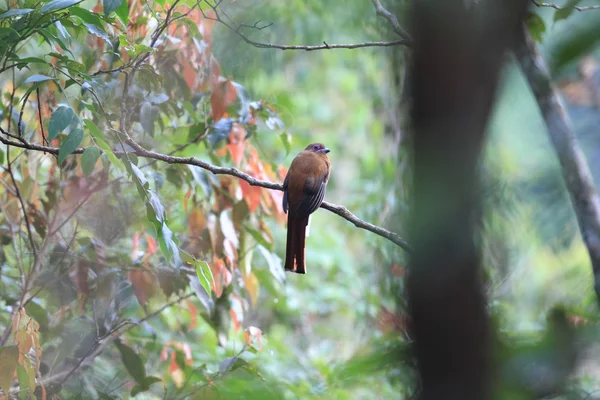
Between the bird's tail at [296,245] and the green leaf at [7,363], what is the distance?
124 centimetres

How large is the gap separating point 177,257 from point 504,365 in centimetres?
133

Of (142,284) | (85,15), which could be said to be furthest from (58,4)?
(142,284)

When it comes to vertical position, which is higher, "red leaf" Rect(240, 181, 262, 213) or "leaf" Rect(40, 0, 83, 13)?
"leaf" Rect(40, 0, 83, 13)

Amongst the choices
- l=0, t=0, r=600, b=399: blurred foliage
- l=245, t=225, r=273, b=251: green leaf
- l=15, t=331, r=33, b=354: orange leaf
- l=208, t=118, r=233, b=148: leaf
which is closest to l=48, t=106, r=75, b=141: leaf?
l=0, t=0, r=600, b=399: blurred foliage

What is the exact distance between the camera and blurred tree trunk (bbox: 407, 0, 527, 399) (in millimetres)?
415

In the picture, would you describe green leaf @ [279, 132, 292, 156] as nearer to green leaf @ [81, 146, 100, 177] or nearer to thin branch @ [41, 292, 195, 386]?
thin branch @ [41, 292, 195, 386]

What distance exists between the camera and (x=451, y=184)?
426 millimetres

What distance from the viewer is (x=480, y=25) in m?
0.43

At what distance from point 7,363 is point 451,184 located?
1.74 m

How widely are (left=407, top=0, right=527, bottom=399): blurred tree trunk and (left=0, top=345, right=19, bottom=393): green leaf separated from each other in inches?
66.0

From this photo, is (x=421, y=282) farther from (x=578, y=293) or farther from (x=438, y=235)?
(x=578, y=293)

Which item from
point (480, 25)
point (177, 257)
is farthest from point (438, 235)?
point (177, 257)

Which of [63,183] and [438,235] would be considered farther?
[63,183]

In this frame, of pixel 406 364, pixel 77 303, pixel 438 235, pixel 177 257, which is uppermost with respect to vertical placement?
pixel 438 235
